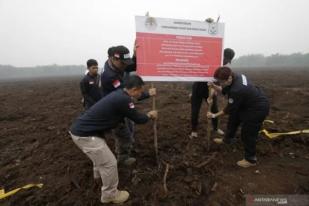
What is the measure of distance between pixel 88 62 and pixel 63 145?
2285 mm

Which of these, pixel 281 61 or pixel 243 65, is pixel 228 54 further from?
pixel 243 65

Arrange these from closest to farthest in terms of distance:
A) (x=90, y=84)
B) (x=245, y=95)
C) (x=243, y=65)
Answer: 1. (x=245, y=95)
2. (x=90, y=84)
3. (x=243, y=65)

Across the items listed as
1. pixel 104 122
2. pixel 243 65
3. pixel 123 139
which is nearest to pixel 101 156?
pixel 104 122

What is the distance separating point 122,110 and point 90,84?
218cm

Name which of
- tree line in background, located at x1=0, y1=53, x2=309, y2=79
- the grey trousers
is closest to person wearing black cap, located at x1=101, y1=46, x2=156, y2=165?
the grey trousers

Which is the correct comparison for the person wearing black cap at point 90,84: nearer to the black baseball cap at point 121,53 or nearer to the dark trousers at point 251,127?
the black baseball cap at point 121,53

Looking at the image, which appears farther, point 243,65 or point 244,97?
point 243,65

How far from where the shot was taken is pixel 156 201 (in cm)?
294

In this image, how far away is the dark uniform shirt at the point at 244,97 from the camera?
124 inches

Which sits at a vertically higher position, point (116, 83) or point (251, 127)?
point (116, 83)

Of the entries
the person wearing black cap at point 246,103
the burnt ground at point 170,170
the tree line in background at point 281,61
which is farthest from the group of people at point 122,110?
the tree line in background at point 281,61

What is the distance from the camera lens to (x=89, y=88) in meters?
4.55

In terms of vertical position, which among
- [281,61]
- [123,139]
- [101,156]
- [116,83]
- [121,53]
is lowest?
[123,139]

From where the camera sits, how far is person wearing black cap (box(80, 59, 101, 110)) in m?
4.50
